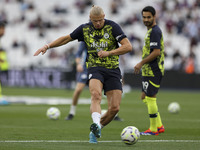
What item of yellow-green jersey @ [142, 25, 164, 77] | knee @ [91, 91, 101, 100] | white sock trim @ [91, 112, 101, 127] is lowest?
white sock trim @ [91, 112, 101, 127]

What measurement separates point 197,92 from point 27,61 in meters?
13.3

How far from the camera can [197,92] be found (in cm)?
2992

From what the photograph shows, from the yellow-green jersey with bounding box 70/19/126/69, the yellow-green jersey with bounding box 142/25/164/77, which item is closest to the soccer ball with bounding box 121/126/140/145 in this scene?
the yellow-green jersey with bounding box 70/19/126/69

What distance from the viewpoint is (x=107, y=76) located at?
8.18m

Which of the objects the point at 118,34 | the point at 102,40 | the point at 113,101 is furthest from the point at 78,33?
the point at 113,101

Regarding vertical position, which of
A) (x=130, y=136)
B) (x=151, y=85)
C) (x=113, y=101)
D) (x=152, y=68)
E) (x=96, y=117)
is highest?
(x=152, y=68)

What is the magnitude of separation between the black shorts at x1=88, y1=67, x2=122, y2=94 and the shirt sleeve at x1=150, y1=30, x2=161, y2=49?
1331mm

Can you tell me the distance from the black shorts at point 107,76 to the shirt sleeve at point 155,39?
1331 millimetres

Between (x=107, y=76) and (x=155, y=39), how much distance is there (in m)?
1.64

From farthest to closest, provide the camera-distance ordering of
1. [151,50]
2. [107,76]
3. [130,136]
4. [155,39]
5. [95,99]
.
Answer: [151,50] → [155,39] → [107,76] → [95,99] → [130,136]

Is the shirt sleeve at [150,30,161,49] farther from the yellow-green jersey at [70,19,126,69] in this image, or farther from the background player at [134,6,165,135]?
the yellow-green jersey at [70,19,126,69]

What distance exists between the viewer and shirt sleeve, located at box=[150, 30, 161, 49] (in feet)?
30.5

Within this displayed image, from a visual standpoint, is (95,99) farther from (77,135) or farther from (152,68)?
(152,68)

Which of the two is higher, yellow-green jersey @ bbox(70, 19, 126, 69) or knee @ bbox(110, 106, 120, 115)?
yellow-green jersey @ bbox(70, 19, 126, 69)
